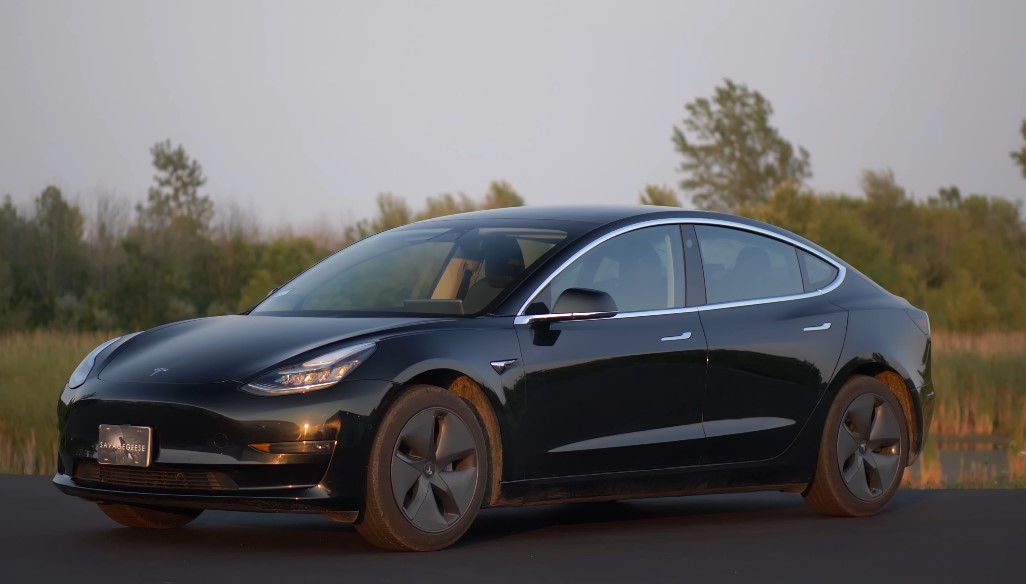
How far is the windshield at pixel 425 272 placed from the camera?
8391 mm

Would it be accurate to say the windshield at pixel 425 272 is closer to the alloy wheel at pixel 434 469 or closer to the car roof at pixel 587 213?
the car roof at pixel 587 213

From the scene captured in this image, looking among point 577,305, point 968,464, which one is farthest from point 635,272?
point 968,464

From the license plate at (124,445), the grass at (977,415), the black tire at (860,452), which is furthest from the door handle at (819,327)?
the license plate at (124,445)

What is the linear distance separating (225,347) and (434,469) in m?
1.11

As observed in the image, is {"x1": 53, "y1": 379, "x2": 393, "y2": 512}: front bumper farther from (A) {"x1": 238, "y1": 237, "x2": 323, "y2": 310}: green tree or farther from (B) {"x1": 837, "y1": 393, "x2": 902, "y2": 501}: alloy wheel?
(A) {"x1": 238, "y1": 237, "x2": 323, "y2": 310}: green tree

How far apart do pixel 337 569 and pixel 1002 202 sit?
7351 centimetres

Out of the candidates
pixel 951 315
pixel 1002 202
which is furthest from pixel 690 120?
pixel 951 315

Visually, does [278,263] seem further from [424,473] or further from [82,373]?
[424,473]

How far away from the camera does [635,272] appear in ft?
29.2

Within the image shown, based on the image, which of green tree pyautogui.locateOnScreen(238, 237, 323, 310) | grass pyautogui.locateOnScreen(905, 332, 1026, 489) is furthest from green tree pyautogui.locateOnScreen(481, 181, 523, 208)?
grass pyautogui.locateOnScreen(905, 332, 1026, 489)

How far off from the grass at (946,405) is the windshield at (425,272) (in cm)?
524

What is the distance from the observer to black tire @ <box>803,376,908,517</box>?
9.52 m

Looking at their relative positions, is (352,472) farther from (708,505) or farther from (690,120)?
(690,120)

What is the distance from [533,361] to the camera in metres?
8.05
